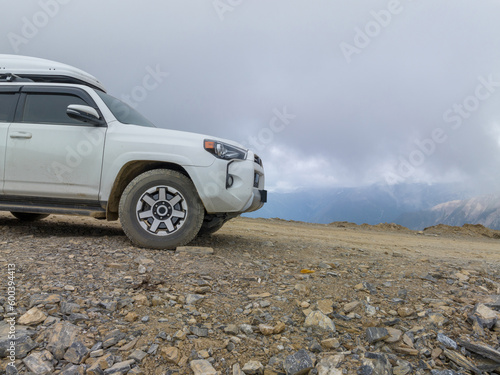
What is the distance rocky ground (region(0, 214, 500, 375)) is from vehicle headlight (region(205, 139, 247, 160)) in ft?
3.88

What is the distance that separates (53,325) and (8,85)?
3.80m

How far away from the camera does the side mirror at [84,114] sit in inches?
140

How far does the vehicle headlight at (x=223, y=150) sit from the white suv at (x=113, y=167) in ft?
0.04

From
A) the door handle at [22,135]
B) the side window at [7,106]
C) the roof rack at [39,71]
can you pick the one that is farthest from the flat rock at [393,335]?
the side window at [7,106]

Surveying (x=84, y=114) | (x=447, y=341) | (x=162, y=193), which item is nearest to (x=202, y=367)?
(x=447, y=341)

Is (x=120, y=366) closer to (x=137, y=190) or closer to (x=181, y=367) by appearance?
(x=181, y=367)

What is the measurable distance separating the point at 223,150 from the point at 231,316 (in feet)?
6.68

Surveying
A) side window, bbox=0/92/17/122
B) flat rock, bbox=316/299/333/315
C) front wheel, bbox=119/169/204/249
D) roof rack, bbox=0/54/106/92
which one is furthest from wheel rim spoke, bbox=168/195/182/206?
side window, bbox=0/92/17/122

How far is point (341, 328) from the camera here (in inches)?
83.8

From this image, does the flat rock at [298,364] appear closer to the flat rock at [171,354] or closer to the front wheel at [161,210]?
the flat rock at [171,354]

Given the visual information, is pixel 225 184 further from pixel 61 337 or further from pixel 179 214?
pixel 61 337

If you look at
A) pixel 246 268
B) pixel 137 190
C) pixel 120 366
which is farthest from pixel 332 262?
pixel 120 366

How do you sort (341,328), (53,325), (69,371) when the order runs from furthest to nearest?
1. (341,328)
2. (53,325)
3. (69,371)

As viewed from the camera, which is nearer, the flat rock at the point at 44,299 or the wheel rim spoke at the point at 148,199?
the flat rock at the point at 44,299
